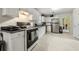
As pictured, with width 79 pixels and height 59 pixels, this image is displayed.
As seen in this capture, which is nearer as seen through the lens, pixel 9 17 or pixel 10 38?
pixel 10 38

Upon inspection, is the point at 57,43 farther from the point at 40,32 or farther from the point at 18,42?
the point at 18,42

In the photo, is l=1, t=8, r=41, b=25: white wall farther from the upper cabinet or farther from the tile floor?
the tile floor

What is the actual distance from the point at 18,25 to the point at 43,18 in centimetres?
42

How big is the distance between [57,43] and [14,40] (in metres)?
0.67

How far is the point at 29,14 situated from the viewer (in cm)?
163

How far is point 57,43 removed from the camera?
5.19 feet

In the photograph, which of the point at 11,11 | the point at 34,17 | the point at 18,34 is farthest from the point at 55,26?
the point at 11,11

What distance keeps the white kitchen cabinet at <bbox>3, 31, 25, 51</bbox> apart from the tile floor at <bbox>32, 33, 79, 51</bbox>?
24cm

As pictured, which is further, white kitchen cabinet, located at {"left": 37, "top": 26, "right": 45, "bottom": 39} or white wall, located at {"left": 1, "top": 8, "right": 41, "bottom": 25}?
white kitchen cabinet, located at {"left": 37, "top": 26, "right": 45, "bottom": 39}

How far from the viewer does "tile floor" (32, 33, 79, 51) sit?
157cm

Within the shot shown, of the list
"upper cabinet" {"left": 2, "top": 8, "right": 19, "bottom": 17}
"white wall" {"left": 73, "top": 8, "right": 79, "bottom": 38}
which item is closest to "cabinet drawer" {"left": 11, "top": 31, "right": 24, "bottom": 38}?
"upper cabinet" {"left": 2, "top": 8, "right": 19, "bottom": 17}

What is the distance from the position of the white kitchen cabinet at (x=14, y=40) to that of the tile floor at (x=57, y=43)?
0.80ft
